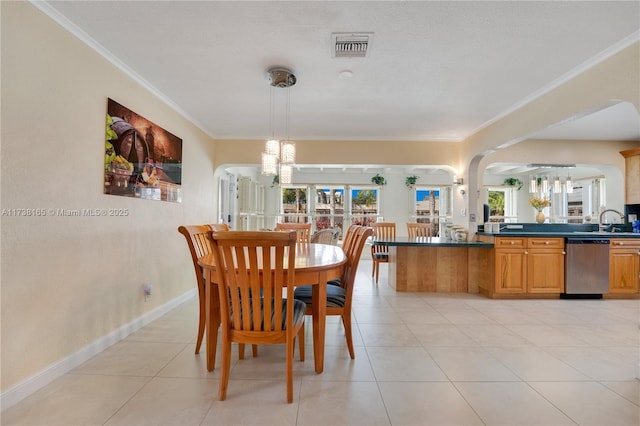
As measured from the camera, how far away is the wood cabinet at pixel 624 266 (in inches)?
149

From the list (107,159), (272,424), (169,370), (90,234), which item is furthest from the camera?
(107,159)

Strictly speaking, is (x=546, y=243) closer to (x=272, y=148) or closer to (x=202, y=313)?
(x=272, y=148)

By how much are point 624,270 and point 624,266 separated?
53mm

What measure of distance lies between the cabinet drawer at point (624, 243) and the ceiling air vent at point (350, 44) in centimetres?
420

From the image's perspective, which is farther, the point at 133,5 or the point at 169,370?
the point at 169,370

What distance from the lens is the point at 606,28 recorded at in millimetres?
1857

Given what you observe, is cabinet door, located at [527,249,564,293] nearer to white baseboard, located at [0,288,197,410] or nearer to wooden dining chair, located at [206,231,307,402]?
wooden dining chair, located at [206,231,307,402]

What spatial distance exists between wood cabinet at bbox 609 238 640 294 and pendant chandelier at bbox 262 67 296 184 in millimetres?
4328

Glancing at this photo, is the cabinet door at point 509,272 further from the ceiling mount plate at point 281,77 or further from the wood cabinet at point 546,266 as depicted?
the ceiling mount plate at point 281,77

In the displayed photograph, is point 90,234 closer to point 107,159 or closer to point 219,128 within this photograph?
point 107,159

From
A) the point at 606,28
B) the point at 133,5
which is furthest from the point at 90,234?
the point at 606,28

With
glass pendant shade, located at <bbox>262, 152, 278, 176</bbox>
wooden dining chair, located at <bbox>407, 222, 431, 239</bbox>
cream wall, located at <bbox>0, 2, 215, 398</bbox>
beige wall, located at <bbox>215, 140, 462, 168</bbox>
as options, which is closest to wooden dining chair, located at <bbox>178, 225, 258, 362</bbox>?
cream wall, located at <bbox>0, 2, 215, 398</bbox>

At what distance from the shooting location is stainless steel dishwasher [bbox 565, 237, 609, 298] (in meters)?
3.74

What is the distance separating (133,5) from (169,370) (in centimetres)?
235
